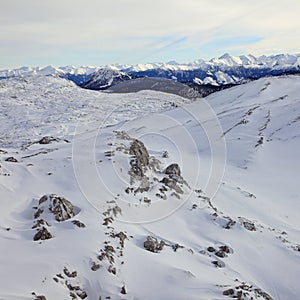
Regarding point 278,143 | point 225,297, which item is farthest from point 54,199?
point 278,143

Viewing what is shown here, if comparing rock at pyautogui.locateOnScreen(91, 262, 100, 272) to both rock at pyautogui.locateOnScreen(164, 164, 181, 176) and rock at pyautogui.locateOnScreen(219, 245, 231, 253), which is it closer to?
rock at pyautogui.locateOnScreen(219, 245, 231, 253)

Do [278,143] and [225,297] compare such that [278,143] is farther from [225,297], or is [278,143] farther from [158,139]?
[225,297]

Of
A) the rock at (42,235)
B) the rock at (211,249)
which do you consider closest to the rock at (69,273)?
the rock at (42,235)

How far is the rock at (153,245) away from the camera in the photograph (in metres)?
17.2

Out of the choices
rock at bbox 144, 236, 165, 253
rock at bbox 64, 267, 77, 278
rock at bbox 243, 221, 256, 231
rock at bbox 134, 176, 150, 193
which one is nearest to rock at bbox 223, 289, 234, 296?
rock at bbox 144, 236, 165, 253

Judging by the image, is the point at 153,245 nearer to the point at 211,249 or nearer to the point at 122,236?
the point at 122,236

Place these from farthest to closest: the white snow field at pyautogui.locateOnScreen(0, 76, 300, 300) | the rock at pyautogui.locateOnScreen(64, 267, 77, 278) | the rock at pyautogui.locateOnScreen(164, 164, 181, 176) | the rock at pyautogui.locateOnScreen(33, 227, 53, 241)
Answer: the rock at pyautogui.locateOnScreen(164, 164, 181, 176)
the rock at pyautogui.locateOnScreen(33, 227, 53, 241)
the white snow field at pyautogui.locateOnScreen(0, 76, 300, 300)
the rock at pyautogui.locateOnScreen(64, 267, 77, 278)

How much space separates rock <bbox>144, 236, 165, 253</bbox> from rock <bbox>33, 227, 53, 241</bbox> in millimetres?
4717

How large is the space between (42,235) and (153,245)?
5.40m

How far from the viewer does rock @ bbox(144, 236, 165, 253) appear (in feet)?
56.3

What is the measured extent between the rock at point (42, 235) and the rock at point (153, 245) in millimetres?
4717

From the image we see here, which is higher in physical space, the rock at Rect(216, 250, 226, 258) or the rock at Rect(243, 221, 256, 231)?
the rock at Rect(216, 250, 226, 258)

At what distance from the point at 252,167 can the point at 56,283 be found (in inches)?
1357

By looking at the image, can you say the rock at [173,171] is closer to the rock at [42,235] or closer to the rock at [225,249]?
the rock at [225,249]
